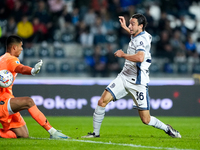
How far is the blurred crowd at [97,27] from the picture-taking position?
1507cm

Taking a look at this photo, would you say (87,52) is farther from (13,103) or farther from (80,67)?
(13,103)

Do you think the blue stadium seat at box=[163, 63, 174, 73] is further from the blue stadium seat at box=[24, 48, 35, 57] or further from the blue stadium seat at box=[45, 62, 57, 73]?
the blue stadium seat at box=[24, 48, 35, 57]

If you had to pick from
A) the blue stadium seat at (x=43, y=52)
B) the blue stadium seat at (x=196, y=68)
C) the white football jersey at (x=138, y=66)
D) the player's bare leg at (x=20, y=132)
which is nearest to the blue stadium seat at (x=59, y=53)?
the blue stadium seat at (x=43, y=52)

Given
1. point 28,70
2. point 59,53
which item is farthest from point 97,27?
point 28,70

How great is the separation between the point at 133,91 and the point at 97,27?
8.91 m

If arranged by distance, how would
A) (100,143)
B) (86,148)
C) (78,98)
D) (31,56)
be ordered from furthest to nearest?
(31,56)
(78,98)
(100,143)
(86,148)

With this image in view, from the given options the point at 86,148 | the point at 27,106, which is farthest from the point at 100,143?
the point at 27,106

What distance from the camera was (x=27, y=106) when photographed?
658cm

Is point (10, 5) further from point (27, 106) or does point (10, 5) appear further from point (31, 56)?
point (27, 106)

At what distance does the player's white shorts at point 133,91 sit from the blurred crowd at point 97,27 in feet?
22.7

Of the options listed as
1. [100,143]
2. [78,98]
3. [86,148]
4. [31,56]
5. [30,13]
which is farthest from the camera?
[30,13]

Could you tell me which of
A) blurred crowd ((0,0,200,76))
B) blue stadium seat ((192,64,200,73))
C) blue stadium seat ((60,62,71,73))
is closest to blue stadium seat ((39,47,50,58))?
blurred crowd ((0,0,200,76))

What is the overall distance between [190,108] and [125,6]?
5936 mm

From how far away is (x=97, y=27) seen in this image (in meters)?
15.9
